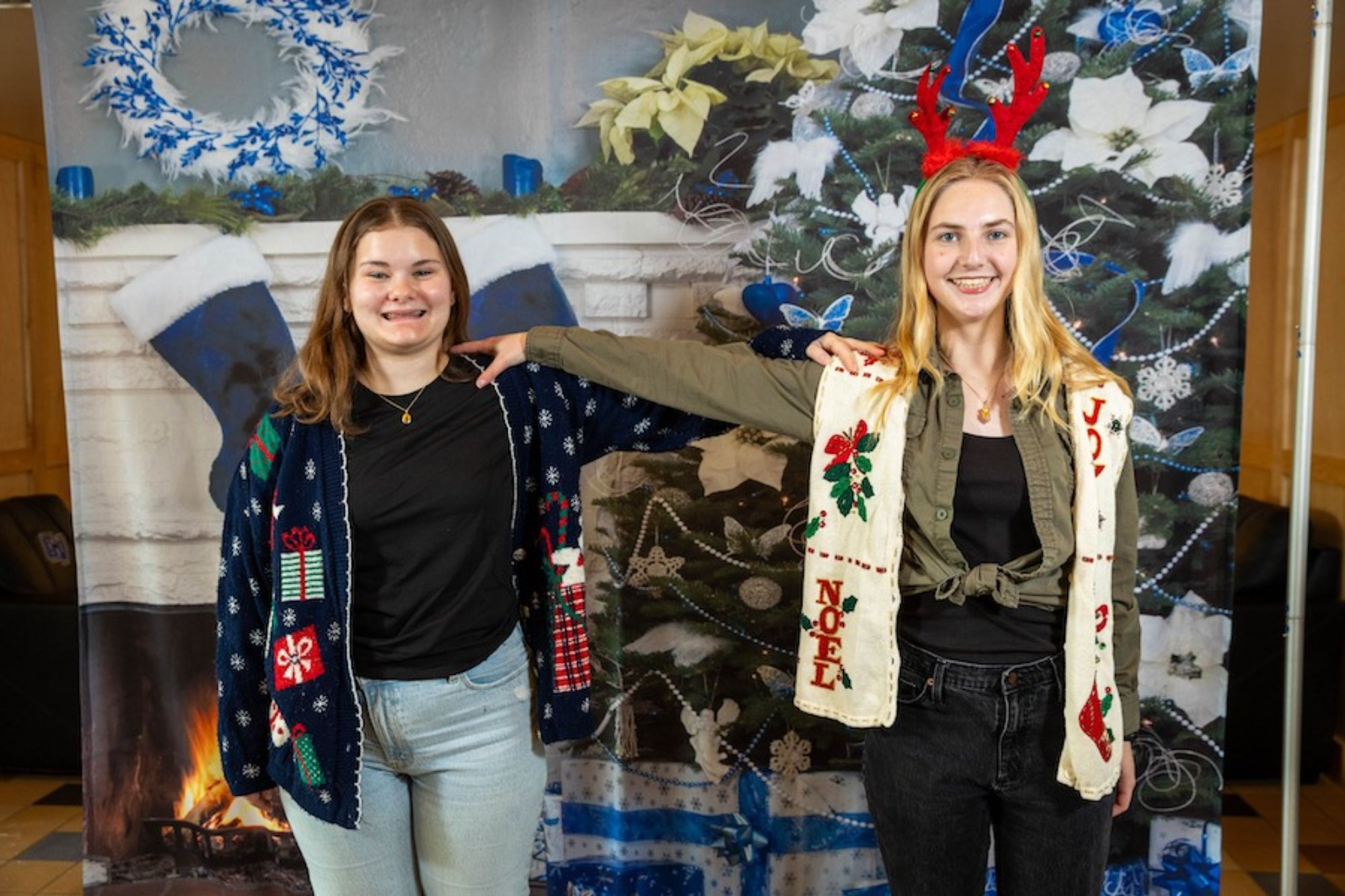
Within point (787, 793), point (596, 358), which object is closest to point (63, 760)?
point (787, 793)

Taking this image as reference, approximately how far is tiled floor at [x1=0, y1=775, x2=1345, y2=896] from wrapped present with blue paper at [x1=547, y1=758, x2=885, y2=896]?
95cm

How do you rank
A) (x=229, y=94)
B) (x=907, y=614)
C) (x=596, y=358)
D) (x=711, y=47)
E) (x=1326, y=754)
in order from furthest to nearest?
(x=1326, y=754) → (x=229, y=94) → (x=711, y=47) → (x=596, y=358) → (x=907, y=614)

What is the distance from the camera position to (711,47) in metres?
2.37

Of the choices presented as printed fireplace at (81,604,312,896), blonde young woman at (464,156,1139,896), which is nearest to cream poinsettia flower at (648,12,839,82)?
blonde young woman at (464,156,1139,896)

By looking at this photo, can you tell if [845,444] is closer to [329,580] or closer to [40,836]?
[329,580]

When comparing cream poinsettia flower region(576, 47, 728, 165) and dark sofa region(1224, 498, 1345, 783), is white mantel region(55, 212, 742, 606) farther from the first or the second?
dark sofa region(1224, 498, 1345, 783)

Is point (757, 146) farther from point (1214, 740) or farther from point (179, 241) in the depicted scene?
point (1214, 740)

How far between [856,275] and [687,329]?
41 cm

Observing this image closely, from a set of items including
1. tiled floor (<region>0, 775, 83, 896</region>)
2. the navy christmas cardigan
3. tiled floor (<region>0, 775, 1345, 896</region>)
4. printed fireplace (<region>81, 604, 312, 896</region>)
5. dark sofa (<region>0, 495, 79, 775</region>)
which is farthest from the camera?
dark sofa (<region>0, 495, 79, 775</region>)

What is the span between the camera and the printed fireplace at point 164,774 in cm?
269

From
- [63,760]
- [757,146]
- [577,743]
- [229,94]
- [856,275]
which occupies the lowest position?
[63,760]

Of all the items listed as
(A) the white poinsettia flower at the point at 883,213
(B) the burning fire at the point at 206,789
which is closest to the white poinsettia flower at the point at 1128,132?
(A) the white poinsettia flower at the point at 883,213

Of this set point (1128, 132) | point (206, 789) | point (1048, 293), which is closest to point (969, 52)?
point (1128, 132)

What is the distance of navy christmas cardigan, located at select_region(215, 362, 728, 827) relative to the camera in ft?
5.18
